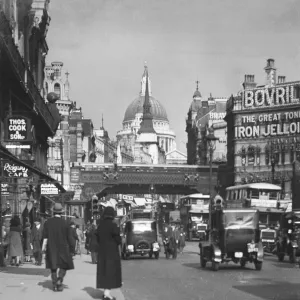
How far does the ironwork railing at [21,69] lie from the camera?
2814cm

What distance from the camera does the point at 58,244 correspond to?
21438 mm

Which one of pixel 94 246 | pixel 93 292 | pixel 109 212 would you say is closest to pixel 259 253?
pixel 94 246

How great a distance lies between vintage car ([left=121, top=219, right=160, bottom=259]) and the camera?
4625cm

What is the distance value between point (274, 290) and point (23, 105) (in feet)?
64.4

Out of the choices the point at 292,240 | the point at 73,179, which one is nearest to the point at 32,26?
the point at 292,240

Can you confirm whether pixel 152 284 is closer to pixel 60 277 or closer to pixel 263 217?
pixel 60 277

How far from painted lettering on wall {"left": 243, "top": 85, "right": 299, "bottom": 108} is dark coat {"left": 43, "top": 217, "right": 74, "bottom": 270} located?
86.9 meters

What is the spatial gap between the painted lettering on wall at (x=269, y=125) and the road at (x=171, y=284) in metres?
73.8

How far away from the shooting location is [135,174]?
404 ft

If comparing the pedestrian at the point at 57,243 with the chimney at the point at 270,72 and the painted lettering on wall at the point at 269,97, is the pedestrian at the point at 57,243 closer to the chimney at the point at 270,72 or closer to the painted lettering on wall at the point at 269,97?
the painted lettering on wall at the point at 269,97

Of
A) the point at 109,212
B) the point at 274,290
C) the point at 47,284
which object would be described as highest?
the point at 109,212

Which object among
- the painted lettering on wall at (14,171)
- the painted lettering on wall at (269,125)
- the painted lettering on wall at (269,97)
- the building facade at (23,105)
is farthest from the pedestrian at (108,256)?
the painted lettering on wall at (269,97)

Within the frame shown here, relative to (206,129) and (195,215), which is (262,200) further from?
(206,129)

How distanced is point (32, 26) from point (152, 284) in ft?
72.9
